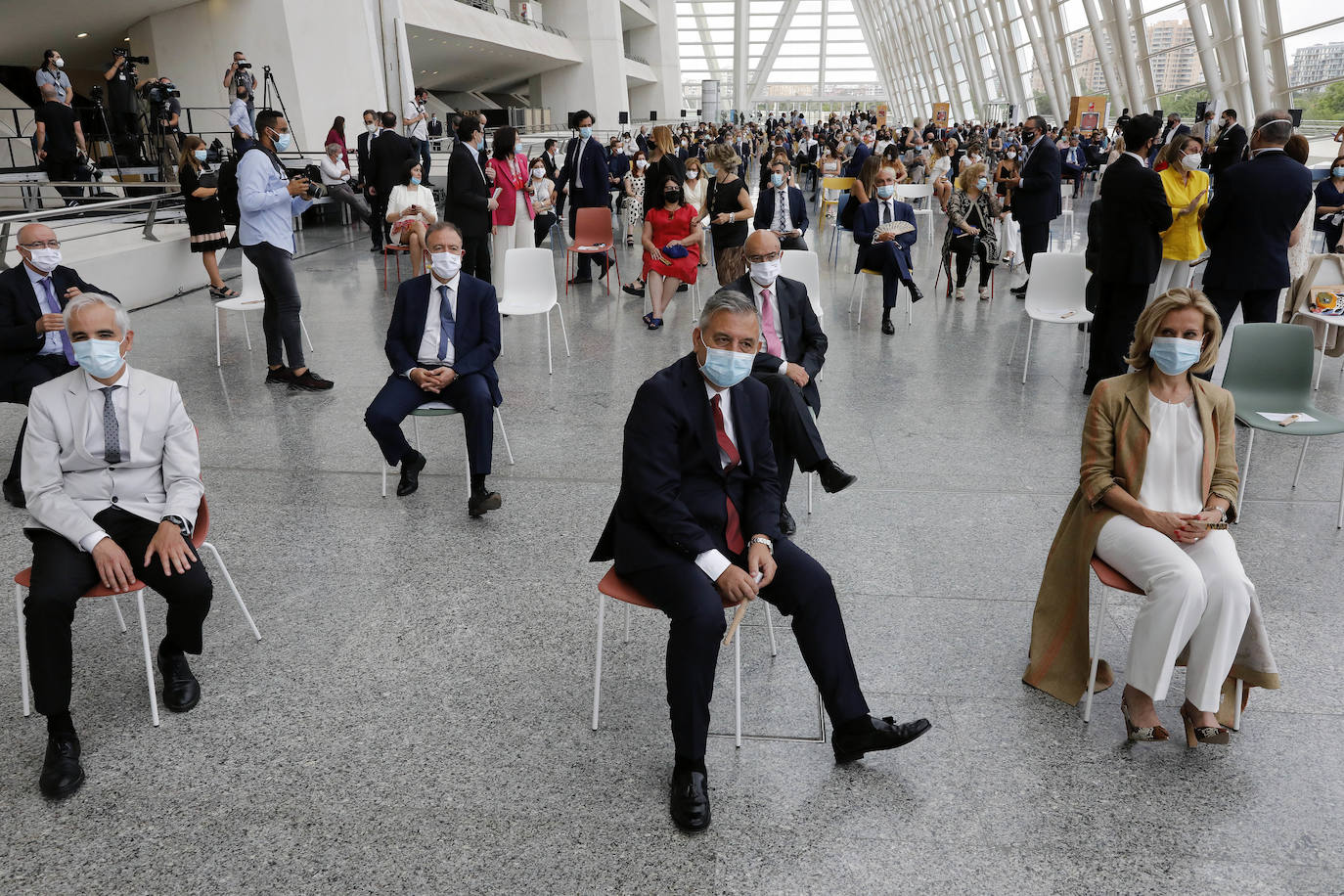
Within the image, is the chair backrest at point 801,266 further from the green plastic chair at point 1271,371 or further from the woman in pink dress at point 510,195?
the woman in pink dress at point 510,195

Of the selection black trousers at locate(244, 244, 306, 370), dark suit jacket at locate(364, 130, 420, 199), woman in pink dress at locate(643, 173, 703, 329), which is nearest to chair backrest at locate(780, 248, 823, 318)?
woman in pink dress at locate(643, 173, 703, 329)

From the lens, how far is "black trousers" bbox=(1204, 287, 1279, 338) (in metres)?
5.57

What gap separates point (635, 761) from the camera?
8.70ft

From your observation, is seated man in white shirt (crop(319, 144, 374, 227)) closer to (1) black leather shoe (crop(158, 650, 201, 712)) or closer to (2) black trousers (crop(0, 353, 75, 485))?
(2) black trousers (crop(0, 353, 75, 485))

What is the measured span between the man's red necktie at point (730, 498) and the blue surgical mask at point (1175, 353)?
4.34 feet

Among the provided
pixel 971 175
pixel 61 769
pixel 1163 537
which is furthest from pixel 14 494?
pixel 971 175

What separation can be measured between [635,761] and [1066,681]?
1.38 m

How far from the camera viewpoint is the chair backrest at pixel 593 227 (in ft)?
29.9

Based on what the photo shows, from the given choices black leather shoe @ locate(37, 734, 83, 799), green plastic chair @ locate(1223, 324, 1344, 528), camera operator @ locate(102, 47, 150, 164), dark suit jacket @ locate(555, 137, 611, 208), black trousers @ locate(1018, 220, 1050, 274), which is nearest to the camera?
black leather shoe @ locate(37, 734, 83, 799)

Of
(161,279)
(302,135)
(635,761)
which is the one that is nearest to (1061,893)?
(635,761)

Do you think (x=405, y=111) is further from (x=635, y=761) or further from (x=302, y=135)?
(x=635, y=761)

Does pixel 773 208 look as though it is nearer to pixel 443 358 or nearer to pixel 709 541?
pixel 443 358

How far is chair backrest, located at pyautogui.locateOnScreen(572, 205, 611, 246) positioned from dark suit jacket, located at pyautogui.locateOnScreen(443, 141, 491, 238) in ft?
4.40

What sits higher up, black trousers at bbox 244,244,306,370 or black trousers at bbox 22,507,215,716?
black trousers at bbox 244,244,306,370
